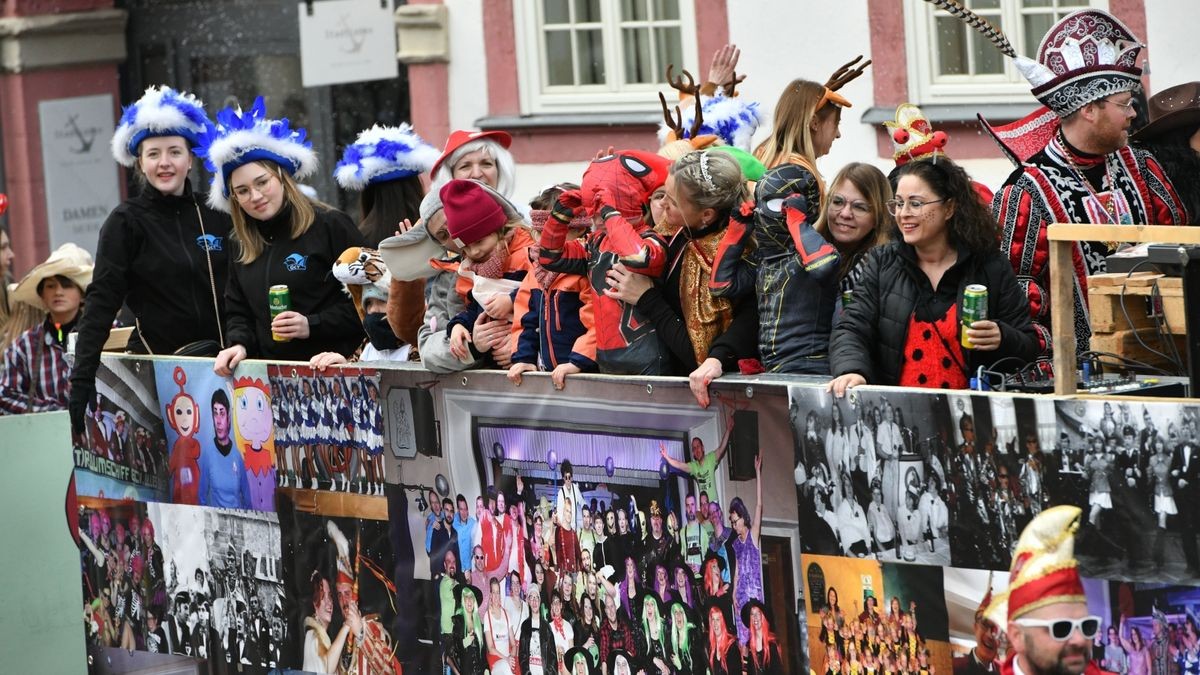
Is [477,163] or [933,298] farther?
[477,163]

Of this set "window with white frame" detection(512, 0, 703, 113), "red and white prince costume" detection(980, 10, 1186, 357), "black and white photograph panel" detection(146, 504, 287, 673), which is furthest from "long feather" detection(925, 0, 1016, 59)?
"window with white frame" detection(512, 0, 703, 113)

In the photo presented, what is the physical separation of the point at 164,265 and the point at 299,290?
78 cm

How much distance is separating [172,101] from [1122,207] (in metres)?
3.93

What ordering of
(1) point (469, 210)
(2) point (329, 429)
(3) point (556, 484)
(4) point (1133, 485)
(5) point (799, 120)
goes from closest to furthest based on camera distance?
(4) point (1133, 485), (3) point (556, 484), (1) point (469, 210), (2) point (329, 429), (5) point (799, 120)

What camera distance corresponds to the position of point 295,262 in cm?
730

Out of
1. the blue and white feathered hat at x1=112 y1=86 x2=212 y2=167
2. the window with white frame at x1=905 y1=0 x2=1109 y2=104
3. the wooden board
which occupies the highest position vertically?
the window with white frame at x1=905 y1=0 x2=1109 y2=104

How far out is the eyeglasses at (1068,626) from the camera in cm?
451

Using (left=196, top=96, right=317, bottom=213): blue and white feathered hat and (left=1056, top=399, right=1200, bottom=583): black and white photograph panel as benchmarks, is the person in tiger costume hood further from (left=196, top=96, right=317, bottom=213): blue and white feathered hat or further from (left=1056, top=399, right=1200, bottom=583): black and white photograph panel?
(left=1056, top=399, right=1200, bottom=583): black and white photograph panel

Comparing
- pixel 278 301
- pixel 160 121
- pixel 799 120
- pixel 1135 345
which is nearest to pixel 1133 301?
pixel 1135 345

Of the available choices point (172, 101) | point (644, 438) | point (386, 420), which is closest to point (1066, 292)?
point (644, 438)

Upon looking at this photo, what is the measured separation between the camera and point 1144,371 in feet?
17.1

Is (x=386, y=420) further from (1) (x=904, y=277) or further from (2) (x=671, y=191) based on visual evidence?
(1) (x=904, y=277)

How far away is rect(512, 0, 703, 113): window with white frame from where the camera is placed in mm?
13953

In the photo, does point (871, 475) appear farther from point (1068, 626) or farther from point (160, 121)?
point (160, 121)
